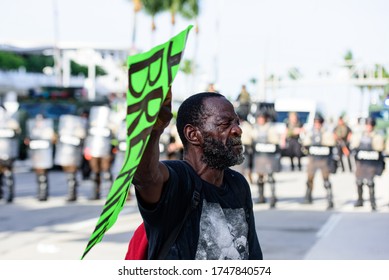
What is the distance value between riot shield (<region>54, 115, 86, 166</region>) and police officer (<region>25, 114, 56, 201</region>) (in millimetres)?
170

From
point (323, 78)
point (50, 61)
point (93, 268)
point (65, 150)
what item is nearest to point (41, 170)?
point (65, 150)

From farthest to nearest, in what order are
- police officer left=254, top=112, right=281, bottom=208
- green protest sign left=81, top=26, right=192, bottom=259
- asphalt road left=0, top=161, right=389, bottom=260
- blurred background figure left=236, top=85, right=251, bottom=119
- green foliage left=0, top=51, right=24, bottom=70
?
green foliage left=0, top=51, right=24, bottom=70, blurred background figure left=236, top=85, right=251, bottom=119, police officer left=254, top=112, right=281, bottom=208, asphalt road left=0, top=161, right=389, bottom=260, green protest sign left=81, top=26, right=192, bottom=259

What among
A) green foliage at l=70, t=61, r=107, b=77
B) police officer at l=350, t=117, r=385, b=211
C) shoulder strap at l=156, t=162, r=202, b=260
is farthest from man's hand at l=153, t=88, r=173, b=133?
green foliage at l=70, t=61, r=107, b=77

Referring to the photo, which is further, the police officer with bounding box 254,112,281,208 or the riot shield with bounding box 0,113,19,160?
the police officer with bounding box 254,112,281,208

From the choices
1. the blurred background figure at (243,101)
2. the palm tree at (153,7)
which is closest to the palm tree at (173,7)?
the palm tree at (153,7)

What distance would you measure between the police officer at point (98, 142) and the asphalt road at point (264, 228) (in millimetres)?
582

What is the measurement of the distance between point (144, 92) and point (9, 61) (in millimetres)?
53713

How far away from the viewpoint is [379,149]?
12.8m

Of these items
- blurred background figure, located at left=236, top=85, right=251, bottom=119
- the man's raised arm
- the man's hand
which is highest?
the man's hand

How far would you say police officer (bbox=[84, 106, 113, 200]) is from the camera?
45.0ft

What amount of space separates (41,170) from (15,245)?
15.5ft

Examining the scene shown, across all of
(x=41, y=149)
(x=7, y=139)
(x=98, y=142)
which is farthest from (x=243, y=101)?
(x=7, y=139)

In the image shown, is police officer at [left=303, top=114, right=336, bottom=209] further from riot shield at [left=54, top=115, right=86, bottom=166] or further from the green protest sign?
the green protest sign

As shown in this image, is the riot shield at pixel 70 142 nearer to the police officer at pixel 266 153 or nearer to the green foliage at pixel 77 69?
the police officer at pixel 266 153
